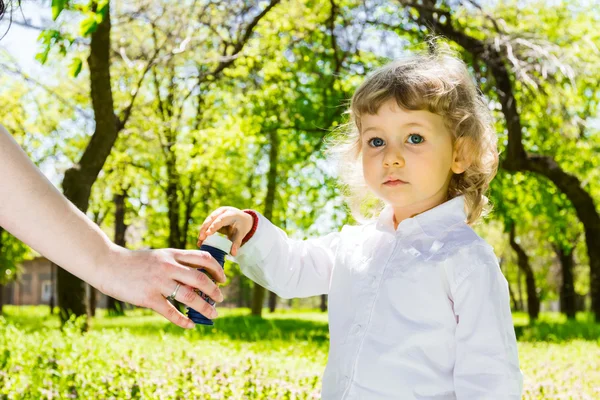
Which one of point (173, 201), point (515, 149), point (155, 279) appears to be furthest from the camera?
point (173, 201)

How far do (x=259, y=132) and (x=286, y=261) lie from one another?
10.3m

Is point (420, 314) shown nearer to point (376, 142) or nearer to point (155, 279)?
point (376, 142)

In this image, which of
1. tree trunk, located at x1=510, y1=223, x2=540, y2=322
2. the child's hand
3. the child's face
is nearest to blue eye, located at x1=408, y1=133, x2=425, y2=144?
the child's face

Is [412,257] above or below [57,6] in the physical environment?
below

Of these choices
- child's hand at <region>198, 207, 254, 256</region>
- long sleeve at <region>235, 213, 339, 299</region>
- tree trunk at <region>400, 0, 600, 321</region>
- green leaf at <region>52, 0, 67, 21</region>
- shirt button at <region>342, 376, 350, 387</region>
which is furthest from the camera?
tree trunk at <region>400, 0, 600, 321</region>

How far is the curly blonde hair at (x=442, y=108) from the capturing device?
2133mm

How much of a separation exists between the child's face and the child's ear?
100mm

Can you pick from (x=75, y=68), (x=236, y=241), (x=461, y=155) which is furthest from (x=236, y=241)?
(x=75, y=68)

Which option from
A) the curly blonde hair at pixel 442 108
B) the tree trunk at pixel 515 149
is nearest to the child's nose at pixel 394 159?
the curly blonde hair at pixel 442 108

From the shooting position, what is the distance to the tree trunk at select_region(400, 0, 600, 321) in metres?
8.62

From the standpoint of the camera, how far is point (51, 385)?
4.29 metres

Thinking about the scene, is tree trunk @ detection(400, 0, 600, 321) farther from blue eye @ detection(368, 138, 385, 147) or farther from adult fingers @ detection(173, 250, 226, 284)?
adult fingers @ detection(173, 250, 226, 284)

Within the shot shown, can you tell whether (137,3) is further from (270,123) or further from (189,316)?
(189,316)

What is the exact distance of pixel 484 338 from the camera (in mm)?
1789
